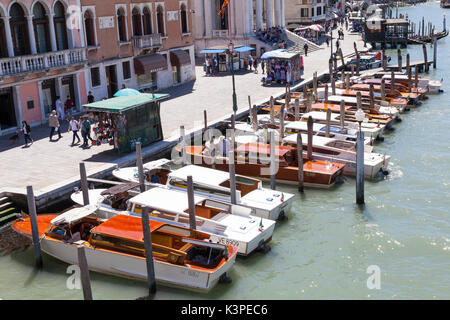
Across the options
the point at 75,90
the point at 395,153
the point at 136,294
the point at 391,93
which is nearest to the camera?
the point at 136,294

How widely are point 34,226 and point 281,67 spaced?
2759 cm

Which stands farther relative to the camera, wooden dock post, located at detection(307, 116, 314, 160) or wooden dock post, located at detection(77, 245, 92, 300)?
wooden dock post, located at detection(307, 116, 314, 160)

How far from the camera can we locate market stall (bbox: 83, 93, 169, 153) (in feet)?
81.9

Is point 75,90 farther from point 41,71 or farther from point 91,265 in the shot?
point 91,265

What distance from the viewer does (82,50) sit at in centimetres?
3275

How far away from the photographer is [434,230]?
1916 cm

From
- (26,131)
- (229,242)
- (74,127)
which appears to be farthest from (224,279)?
(26,131)

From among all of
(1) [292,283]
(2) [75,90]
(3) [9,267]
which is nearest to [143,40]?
(2) [75,90]

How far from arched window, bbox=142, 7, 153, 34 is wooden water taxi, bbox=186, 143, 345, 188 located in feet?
52.8

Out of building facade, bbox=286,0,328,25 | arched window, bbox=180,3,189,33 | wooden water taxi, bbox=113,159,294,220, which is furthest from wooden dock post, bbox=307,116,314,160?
building facade, bbox=286,0,328,25

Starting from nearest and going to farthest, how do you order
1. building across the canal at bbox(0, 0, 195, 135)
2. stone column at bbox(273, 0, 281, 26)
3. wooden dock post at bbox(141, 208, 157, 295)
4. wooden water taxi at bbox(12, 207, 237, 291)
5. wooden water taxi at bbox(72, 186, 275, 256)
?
wooden dock post at bbox(141, 208, 157, 295)
wooden water taxi at bbox(12, 207, 237, 291)
wooden water taxi at bbox(72, 186, 275, 256)
building across the canal at bbox(0, 0, 195, 135)
stone column at bbox(273, 0, 281, 26)

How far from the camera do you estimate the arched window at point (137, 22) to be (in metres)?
37.9

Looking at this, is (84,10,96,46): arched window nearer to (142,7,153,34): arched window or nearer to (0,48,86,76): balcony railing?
(0,48,86,76): balcony railing

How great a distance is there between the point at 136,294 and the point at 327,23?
242 ft
